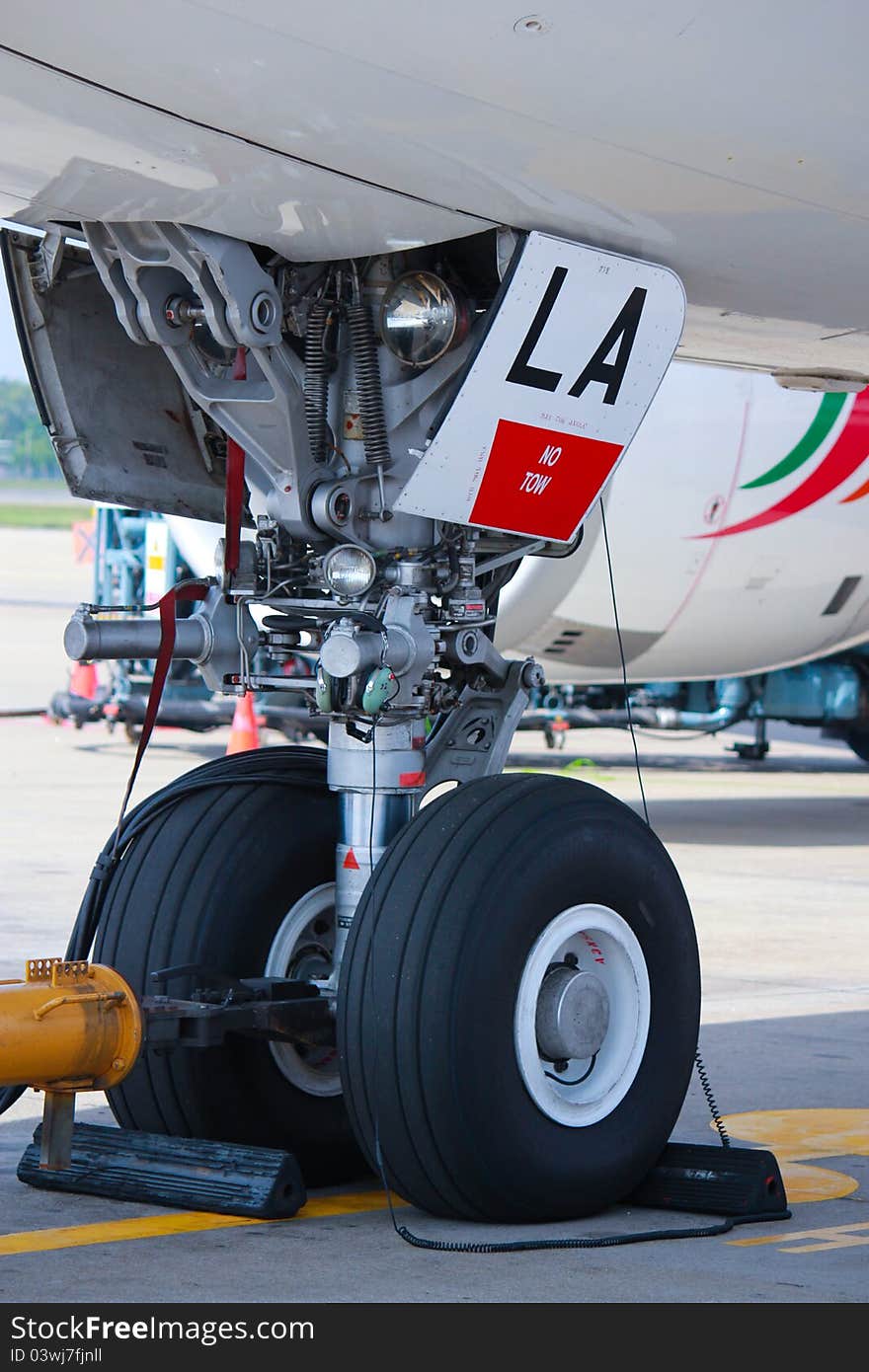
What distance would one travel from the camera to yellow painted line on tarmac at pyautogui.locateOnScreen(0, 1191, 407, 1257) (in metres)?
4.60

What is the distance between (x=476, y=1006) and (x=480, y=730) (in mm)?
1258

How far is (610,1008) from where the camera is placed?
497cm

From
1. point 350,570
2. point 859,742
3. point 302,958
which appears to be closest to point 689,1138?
point 302,958

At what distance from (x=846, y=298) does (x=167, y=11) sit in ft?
Result: 8.03

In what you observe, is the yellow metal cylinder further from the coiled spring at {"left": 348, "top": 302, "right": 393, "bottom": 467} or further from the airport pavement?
the coiled spring at {"left": 348, "top": 302, "right": 393, "bottom": 467}

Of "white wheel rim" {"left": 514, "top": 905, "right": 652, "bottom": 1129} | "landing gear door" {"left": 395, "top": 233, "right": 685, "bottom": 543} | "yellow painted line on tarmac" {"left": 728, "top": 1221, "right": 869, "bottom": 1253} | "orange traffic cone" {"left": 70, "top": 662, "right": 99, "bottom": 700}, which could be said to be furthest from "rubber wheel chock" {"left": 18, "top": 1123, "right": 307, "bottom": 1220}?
"orange traffic cone" {"left": 70, "top": 662, "right": 99, "bottom": 700}

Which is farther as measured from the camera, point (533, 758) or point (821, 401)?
point (533, 758)

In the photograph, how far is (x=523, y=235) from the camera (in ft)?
15.9

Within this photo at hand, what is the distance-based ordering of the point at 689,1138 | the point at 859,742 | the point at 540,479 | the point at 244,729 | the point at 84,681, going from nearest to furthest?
the point at 540,479 → the point at 689,1138 → the point at 244,729 → the point at 859,742 → the point at 84,681

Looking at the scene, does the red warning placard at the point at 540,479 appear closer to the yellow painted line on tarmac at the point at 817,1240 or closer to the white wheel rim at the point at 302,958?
the white wheel rim at the point at 302,958

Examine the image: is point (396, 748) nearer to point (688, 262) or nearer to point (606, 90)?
point (688, 262)

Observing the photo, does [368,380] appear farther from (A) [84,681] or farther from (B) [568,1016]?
(A) [84,681]

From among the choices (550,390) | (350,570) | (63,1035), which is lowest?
(63,1035)

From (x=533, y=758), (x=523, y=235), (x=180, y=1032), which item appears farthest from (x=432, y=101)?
(x=533, y=758)
